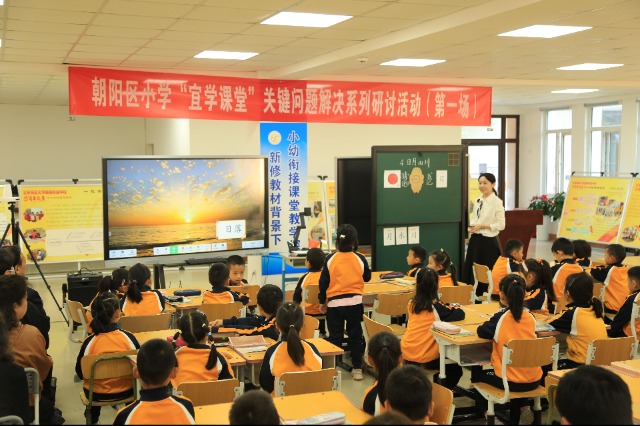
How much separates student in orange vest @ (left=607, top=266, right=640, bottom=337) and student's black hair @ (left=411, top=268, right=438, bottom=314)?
4.90 feet

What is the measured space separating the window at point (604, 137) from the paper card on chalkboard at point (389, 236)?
8335mm

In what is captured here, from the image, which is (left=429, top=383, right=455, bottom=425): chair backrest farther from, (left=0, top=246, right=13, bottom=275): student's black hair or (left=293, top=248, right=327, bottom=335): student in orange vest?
(left=0, top=246, right=13, bottom=275): student's black hair

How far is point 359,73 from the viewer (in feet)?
31.7

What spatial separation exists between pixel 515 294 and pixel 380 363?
1.45 m

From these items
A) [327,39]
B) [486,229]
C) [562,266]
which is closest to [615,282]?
[562,266]

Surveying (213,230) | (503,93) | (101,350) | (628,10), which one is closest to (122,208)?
(213,230)

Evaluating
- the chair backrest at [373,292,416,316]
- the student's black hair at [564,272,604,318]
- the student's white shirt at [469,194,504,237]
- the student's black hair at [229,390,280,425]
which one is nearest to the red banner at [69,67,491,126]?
the student's white shirt at [469,194,504,237]

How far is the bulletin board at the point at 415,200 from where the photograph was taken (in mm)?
8094

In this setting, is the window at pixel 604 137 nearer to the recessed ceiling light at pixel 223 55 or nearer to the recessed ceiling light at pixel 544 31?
the recessed ceiling light at pixel 544 31

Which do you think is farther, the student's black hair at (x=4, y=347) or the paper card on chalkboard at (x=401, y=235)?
the paper card on chalkboard at (x=401, y=235)

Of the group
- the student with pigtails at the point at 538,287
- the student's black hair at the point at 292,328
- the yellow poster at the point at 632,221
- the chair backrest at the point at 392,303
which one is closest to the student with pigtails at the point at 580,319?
the student with pigtails at the point at 538,287

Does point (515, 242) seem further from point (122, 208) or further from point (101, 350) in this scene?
point (101, 350)

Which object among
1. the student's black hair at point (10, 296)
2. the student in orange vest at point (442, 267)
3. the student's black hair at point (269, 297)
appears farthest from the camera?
the student in orange vest at point (442, 267)

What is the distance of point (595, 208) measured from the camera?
38.0 feet
